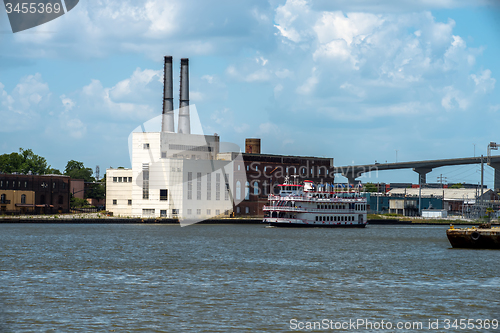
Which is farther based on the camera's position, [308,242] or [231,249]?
→ [308,242]

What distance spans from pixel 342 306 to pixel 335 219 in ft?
264

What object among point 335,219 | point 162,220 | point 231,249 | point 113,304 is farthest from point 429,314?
point 162,220

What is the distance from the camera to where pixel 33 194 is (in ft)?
463

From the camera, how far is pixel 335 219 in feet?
364

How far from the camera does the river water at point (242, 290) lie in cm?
2736

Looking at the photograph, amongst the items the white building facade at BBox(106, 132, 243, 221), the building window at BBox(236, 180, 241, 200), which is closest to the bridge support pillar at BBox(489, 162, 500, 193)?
the building window at BBox(236, 180, 241, 200)

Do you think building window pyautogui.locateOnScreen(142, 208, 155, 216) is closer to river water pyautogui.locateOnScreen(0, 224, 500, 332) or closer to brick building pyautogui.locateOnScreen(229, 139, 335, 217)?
brick building pyautogui.locateOnScreen(229, 139, 335, 217)

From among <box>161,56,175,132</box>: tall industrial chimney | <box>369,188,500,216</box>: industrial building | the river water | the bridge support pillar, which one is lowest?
the river water

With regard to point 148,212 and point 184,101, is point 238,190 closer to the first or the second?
point 148,212

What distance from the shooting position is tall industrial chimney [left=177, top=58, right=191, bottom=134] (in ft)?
447

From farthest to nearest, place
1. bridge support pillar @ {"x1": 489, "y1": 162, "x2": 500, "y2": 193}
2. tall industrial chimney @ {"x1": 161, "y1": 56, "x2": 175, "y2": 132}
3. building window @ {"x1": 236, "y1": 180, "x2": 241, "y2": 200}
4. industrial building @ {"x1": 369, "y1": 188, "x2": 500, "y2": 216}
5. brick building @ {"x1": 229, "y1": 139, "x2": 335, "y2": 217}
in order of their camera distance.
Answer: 1. bridge support pillar @ {"x1": 489, "y1": 162, "x2": 500, "y2": 193}
2. industrial building @ {"x1": 369, "y1": 188, "x2": 500, "y2": 216}
3. brick building @ {"x1": 229, "y1": 139, "x2": 335, "y2": 217}
4. tall industrial chimney @ {"x1": 161, "y1": 56, "x2": 175, "y2": 132}
5. building window @ {"x1": 236, "y1": 180, "x2": 241, "y2": 200}

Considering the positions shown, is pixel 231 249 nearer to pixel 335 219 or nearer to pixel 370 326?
pixel 370 326

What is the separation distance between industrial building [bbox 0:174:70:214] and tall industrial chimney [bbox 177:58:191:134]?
33272 millimetres

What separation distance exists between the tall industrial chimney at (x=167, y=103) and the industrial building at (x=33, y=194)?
31.1 meters
